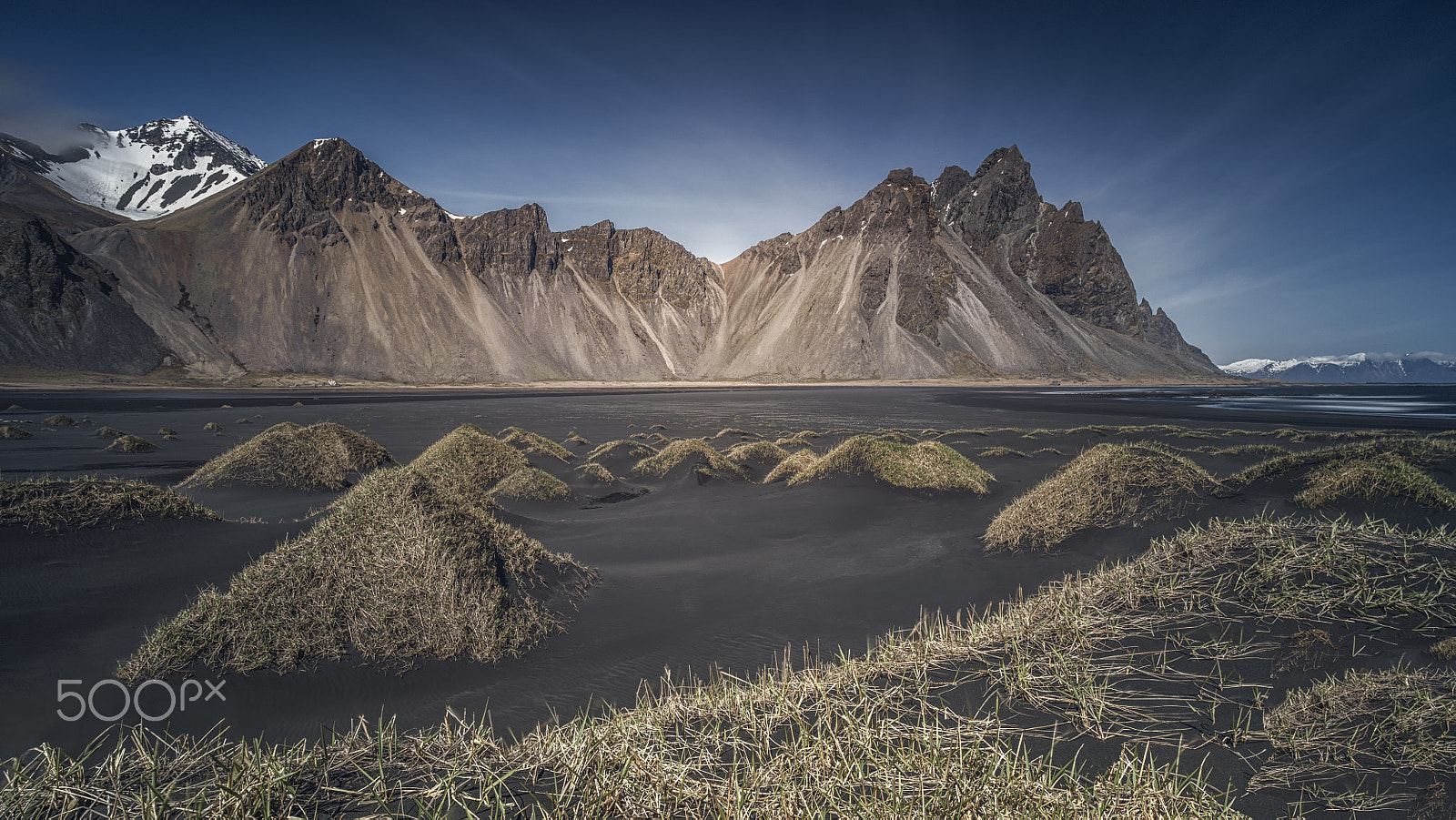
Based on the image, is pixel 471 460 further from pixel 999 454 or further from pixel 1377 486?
pixel 999 454

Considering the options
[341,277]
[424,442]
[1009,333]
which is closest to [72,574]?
[424,442]

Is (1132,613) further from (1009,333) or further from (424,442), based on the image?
(1009,333)

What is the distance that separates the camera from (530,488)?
15180mm

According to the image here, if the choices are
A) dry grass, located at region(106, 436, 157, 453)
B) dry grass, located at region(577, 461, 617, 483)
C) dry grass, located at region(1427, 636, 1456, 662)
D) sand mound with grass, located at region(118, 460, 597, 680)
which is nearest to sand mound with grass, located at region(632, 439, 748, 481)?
dry grass, located at region(577, 461, 617, 483)

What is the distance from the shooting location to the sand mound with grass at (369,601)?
5492mm

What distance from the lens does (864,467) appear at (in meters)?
16.1

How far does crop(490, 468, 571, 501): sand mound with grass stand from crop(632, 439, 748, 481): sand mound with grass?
3.96 metres

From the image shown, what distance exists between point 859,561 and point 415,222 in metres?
144

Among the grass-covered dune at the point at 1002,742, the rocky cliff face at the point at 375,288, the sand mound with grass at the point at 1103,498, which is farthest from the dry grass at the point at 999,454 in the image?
the rocky cliff face at the point at 375,288

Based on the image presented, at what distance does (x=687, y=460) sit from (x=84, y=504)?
1356 cm

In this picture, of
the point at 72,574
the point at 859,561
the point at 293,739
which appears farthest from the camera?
the point at 859,561

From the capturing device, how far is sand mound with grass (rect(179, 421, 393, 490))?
14.8 m

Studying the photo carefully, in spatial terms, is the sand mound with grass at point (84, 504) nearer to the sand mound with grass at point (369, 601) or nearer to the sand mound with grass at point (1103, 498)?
the sand mound with grass at point (369, 601)

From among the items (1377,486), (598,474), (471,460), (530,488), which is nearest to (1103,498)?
(1377,486)
